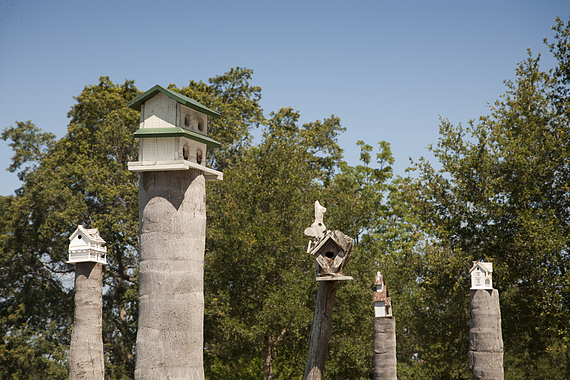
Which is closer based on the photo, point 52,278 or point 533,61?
point 533,61

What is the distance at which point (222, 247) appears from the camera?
21734 millimetres

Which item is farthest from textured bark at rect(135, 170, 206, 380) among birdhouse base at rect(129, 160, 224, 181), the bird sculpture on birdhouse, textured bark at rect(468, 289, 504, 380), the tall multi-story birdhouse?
textured bark at rect(468, 289, 504, 380)

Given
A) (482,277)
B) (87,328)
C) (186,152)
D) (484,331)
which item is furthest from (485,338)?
(186,152)

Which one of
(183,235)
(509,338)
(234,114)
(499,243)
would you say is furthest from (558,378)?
(183,235)

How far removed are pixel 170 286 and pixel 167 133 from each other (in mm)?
1395

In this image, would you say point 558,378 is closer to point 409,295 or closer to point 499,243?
point 409,295

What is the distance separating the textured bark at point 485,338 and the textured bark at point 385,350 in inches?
76.5

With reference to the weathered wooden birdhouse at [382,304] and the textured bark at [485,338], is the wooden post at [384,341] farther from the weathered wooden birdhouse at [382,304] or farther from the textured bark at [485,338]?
the textured bark at [485,338]

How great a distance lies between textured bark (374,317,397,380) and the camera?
10.5 meters

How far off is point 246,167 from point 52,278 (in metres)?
13.5

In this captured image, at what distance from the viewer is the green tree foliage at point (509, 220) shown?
732 inches

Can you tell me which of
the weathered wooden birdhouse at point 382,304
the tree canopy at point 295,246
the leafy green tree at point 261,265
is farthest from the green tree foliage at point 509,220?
the weathered wooden birdhouse at point 382,304

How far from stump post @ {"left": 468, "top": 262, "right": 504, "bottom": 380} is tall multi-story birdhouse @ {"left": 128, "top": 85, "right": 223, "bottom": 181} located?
8267mm

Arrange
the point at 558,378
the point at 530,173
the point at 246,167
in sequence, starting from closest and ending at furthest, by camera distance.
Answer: the point at 530,173
the point at 246,167
the point at 558,378
